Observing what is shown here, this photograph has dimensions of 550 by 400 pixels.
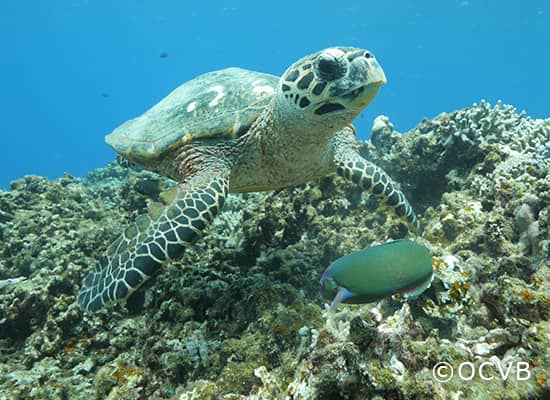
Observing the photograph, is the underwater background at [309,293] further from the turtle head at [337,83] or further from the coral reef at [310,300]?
the turtle head at [337,83]

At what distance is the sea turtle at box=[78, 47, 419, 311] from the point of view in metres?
2.89

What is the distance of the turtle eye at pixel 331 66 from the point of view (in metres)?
2.88

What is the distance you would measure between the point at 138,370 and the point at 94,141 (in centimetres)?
17089

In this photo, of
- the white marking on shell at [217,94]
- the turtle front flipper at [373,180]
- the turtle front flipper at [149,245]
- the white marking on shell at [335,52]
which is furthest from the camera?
the white marking on shell at [217,94]

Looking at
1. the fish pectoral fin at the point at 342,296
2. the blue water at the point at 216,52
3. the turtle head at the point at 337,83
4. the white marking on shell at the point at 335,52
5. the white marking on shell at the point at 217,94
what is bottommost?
the fish pectoral fin at the point at 342,296

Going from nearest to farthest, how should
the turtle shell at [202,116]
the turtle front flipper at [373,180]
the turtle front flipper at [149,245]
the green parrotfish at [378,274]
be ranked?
1. the green parrotfish at [378,274]
2. the turtle front flipper at [149,245]
3. the turtle shell at [202,116]
4. the turtle front flipper at [373,180]

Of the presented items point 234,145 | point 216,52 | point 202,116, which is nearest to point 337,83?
point 234,145

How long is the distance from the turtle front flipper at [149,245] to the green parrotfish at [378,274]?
164 centimetres

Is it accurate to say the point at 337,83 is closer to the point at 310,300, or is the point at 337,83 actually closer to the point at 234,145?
the point at 234,145

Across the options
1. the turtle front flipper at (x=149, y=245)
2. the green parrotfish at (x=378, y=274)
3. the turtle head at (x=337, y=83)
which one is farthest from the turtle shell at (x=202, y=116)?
the green parrotfish at (x=378, y=274)

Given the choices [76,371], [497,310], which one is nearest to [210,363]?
[76,371]

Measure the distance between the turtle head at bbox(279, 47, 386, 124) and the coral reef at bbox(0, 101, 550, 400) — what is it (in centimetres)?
141

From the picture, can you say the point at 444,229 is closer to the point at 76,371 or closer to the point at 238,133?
the point at 238,133

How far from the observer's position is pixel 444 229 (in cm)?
349
